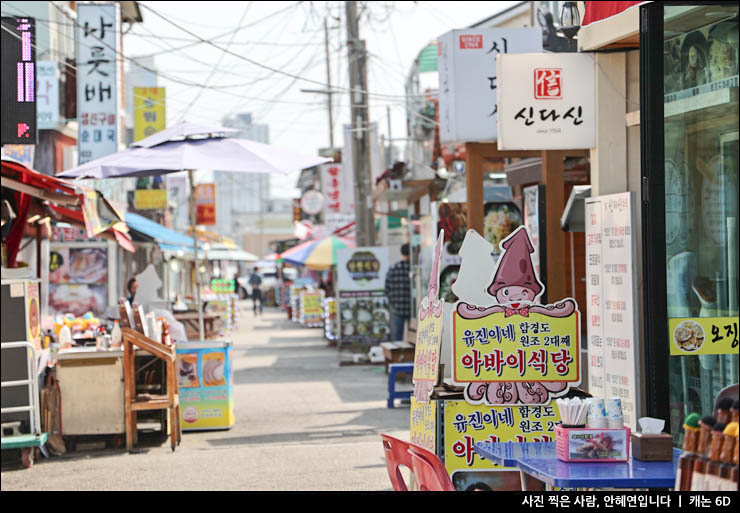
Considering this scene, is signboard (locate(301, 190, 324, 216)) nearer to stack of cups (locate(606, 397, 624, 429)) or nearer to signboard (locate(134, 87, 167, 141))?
signboard (locate(134, 87, 167, 141))

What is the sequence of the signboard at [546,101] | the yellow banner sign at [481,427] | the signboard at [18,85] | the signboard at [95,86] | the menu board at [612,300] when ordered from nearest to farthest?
the yellow banner sign at [481,427] < the menu board at [612,300] < the signboard at [546,101] < the signboard at [18,85] < the signboard at [95,86]

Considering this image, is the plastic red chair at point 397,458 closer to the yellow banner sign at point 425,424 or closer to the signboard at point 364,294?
the yellow banner sign at point 425,424

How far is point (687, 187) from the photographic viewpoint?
249 inches

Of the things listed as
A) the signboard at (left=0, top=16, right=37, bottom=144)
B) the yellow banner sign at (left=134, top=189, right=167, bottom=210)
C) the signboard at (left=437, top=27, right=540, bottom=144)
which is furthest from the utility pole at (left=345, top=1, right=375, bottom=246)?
the signboard at (left=0, top=16, right=37, bottom=144)

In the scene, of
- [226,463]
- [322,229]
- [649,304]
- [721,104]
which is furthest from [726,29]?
[322,229]

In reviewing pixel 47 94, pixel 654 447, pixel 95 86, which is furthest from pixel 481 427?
pixel 47 94

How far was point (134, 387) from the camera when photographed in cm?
1141

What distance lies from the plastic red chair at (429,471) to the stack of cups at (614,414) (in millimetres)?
881

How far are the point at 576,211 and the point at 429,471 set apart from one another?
6237 millimetres

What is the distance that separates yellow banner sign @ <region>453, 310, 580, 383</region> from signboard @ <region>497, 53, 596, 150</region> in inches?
95.8

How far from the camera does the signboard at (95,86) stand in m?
22.5

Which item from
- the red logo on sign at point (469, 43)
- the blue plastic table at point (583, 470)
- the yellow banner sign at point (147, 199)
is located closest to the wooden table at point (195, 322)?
the red logo on sign at point (469, 43)

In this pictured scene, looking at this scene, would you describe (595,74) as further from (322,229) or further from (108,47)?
(322,229)

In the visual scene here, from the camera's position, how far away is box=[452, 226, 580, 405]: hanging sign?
5.94 m
